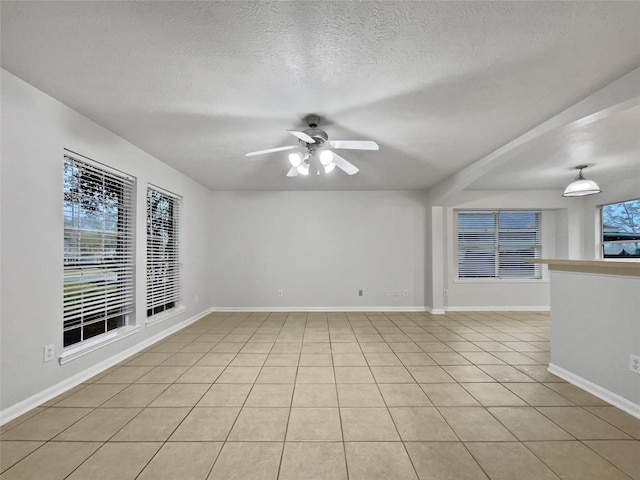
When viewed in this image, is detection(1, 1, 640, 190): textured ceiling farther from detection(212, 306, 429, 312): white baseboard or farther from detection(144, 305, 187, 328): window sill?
detection(212, 306, 429, 312): white baseboard

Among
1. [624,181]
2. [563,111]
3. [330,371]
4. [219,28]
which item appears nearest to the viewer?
[219,28]

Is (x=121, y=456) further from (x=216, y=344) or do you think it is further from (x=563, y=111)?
(x=563, y=111)

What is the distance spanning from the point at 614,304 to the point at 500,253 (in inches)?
153

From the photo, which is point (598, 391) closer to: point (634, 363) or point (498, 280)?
point (634, 363)

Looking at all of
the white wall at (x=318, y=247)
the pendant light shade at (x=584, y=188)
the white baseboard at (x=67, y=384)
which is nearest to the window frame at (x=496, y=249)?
the white wall at (x=318, y=247)

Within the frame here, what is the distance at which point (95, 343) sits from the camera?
2688 mm

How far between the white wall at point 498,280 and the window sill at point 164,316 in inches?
190

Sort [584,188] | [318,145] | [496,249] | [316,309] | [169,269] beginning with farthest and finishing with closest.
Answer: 1. [496,249]
2. [316,309]
3. [169,269]
4. [584,188]
5. [318,145]

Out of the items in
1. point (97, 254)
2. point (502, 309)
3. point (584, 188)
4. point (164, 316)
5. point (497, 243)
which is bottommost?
point (502, 309)

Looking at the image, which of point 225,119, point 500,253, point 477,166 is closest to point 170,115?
point 225,119

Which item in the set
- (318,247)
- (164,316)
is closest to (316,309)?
(318,247)

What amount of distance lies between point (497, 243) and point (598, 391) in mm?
3924

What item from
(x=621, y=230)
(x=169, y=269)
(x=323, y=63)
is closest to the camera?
(x=323, y=63)

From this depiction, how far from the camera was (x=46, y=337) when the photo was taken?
7.11 ft
